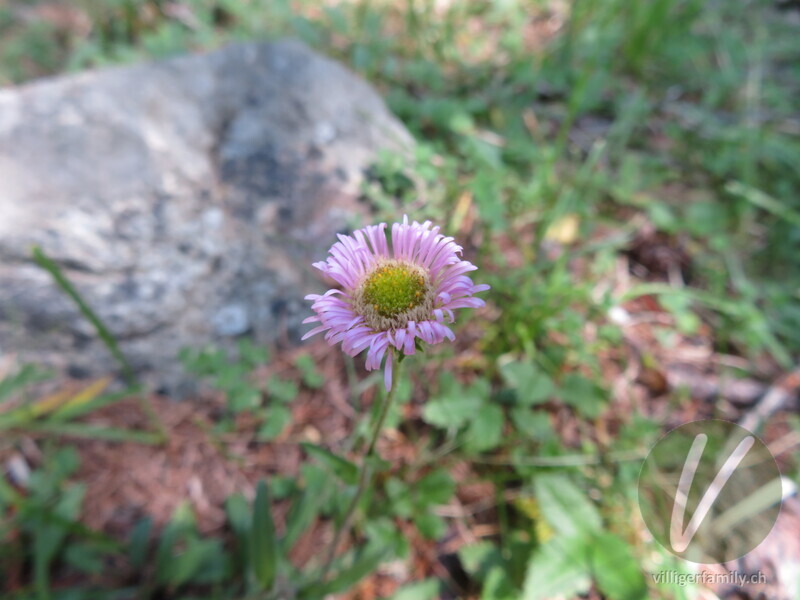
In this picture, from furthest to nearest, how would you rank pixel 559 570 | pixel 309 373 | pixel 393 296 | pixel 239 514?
pixel 309 373
pixel 239 514
pixel 559 570
pixel 393 296

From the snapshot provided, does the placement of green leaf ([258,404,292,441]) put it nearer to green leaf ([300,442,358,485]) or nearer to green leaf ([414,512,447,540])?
green leaf ([414,512,447,540])

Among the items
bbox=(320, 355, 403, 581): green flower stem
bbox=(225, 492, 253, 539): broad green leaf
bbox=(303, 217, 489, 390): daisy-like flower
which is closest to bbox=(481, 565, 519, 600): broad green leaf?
bbox=(320, 355, 403, 581): green flower stem

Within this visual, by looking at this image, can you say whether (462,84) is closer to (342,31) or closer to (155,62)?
(342,31)

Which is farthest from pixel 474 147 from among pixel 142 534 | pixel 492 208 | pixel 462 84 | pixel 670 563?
pixel 142 534

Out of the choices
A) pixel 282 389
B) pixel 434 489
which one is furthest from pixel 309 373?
pixel 434 489

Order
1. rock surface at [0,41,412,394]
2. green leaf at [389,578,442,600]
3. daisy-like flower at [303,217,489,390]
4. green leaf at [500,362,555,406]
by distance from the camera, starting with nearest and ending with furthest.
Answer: daisy-like flower at [303,217,489,390] → green leaf at [389,578,442,600] → green leaf at [500,362,555,406] → rock surface at [0,41,412,394]

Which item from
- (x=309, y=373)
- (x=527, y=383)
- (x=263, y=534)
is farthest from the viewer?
(x=309, y=373)

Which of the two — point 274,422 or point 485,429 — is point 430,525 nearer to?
point 485,429

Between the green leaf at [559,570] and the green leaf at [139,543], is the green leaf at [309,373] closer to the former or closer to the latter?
the green leaf at [139,543]
